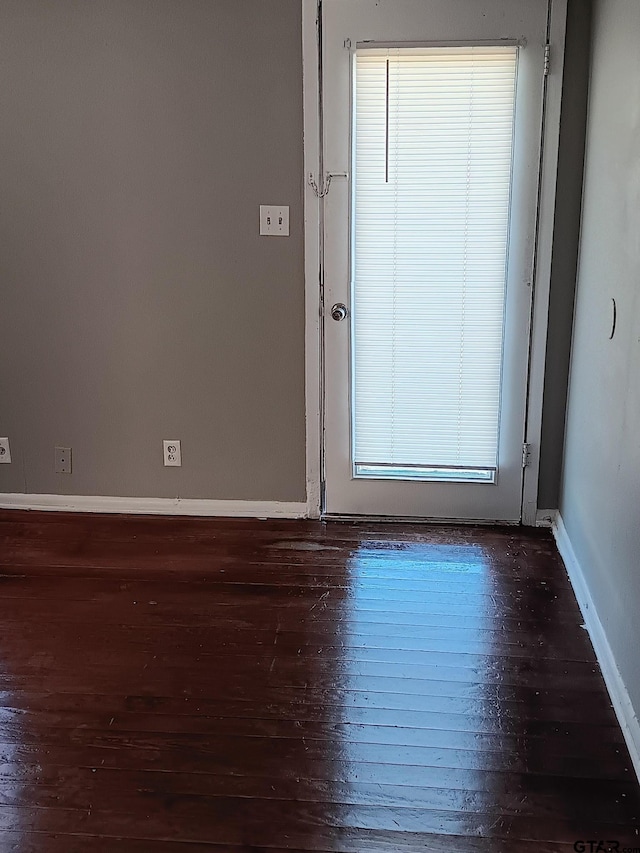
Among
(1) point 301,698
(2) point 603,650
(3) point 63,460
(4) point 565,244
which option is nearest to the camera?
(1) point 301,698

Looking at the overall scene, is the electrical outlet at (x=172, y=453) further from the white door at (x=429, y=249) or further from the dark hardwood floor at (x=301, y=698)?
the white door at (x=429, y=249)

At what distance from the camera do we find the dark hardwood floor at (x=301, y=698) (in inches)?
74.0

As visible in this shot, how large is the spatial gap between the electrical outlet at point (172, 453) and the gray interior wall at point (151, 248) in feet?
0.10

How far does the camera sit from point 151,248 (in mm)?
3314

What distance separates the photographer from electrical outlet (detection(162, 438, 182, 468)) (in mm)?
3514

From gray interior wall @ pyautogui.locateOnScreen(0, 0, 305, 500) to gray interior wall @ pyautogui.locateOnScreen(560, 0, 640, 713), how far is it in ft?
3.57

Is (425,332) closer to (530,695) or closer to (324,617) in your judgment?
(324,617)

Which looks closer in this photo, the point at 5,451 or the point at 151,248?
the point at 151,248

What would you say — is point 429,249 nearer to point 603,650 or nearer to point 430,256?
point 430,256

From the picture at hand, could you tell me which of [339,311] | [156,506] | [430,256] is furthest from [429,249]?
[156,506]

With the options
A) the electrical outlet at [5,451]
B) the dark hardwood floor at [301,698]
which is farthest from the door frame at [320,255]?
the electrical outlet at [5,451]

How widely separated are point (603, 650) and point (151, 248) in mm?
2229

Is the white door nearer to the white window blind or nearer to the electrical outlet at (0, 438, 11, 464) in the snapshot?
the white window blind

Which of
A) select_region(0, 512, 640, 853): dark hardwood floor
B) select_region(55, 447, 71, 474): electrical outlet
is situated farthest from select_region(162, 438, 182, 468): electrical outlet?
select_region(55, 447, 71, 474): electrical outlet
